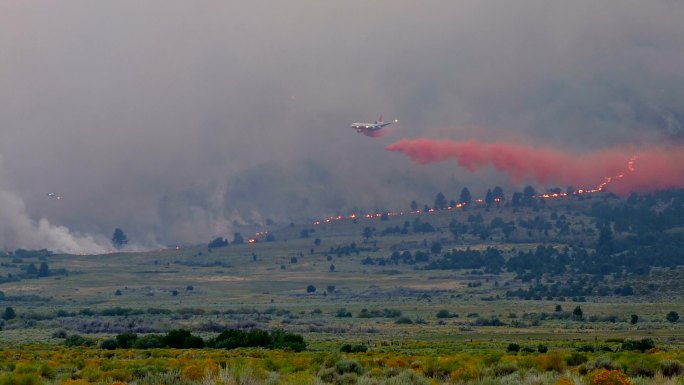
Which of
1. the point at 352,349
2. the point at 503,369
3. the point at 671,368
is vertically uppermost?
the point at 503,369

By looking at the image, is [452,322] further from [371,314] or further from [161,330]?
[161,330]

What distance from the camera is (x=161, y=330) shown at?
407ft

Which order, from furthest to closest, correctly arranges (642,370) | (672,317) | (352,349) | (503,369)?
(672,317), (352,349), (642,370), (503,369)

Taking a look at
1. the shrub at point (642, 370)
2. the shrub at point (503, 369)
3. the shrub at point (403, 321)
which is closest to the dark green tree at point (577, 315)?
the shrub at point (403, 321)

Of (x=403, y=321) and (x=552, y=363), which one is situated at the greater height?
(x=552, y=363)

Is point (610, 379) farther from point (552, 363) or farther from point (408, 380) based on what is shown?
point (552, 363)

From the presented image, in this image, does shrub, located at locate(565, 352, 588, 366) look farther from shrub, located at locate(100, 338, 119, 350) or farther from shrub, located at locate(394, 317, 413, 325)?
shrub, located at locate(394, 317, 413, 325)

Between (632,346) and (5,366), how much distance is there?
4119 centimetres

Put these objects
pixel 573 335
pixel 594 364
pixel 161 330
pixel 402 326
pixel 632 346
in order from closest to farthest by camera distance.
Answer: pixel 594 364
pixel 632 346
pixel 573 335
pixel 161 330
pixel 402 326

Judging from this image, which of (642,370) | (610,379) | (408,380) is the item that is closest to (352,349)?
(642,370)

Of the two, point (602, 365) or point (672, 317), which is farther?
point (672, 317)

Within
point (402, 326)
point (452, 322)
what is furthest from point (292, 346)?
point (452, 322)

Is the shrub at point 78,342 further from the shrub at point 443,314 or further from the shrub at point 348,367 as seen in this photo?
the shrub at point 443,314

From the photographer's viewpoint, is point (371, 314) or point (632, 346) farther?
point (371, 314)
